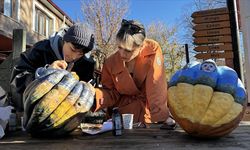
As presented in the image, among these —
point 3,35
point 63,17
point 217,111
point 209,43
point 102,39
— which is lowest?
point 217,111

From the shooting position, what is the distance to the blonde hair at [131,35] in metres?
2.31

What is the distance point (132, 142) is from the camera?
138 centimetres

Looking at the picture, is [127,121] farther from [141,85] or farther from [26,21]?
[26,21]

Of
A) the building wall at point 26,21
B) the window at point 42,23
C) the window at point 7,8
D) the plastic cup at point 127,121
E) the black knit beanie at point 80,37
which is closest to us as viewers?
the plastic cup at point 127,121

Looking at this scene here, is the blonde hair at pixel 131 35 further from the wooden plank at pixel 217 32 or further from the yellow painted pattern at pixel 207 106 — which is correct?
the wooden plank at pixel 217 32

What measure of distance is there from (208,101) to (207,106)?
0.02 m

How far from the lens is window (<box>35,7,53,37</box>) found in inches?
578

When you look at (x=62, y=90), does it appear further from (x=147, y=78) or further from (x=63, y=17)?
(x=63, y=17)

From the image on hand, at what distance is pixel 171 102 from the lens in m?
1.60

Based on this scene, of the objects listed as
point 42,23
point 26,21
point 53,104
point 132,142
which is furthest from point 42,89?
point 42,23

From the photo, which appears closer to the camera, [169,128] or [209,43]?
[169,128]

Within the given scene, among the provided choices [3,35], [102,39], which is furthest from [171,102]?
[102,39]

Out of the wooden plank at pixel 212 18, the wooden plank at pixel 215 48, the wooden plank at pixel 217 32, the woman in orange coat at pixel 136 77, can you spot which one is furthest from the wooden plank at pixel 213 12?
the woman in orange coat at pixel 136 77

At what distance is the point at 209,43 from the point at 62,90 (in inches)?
162
